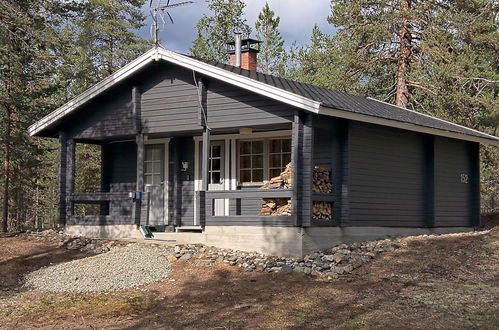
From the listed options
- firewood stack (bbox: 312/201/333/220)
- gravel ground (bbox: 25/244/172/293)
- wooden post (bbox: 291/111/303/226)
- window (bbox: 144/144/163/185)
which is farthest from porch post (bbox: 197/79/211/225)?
window (bbox: 144/144/163/185)

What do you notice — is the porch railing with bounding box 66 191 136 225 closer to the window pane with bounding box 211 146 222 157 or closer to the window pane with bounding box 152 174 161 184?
the window pane with bounding box 152 174 161 184

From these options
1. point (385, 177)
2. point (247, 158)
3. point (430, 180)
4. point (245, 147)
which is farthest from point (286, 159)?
point (430, 180)

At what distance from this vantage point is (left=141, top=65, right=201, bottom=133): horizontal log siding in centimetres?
1596

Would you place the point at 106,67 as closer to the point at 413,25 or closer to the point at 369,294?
the point at 413,25

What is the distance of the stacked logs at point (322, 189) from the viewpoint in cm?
1470

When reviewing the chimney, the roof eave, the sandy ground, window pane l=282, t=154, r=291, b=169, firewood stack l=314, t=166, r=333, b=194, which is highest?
the chimney

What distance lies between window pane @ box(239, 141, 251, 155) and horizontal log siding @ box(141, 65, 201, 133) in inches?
65.7

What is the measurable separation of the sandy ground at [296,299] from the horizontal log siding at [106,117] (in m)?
4.59

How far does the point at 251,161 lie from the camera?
664 inches

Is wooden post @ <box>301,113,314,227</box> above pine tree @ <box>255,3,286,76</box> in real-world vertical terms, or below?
below

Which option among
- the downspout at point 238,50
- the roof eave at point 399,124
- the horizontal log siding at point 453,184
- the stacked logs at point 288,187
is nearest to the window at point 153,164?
the downspout at point 238,50

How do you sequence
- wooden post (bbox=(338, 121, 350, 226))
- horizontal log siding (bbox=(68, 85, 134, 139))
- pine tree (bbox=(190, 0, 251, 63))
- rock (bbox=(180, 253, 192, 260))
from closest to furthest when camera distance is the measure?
→ rock (bbox=(180, 253, 192, 260)) < wooden post (bbox=(338, 121, 350, 226)) < horizontal log siding (bbox=(68, 85, 134, 139)) < pine tree (bbox=(190, 0, 251, 63))

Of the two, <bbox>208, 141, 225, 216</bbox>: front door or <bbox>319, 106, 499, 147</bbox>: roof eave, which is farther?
<bbox>208, 141, 225, 216</bbox>: front door

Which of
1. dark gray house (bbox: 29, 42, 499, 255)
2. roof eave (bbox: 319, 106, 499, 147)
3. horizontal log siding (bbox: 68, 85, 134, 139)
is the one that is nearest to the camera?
roof eave (bbox: 319, 106, 499, 147)
